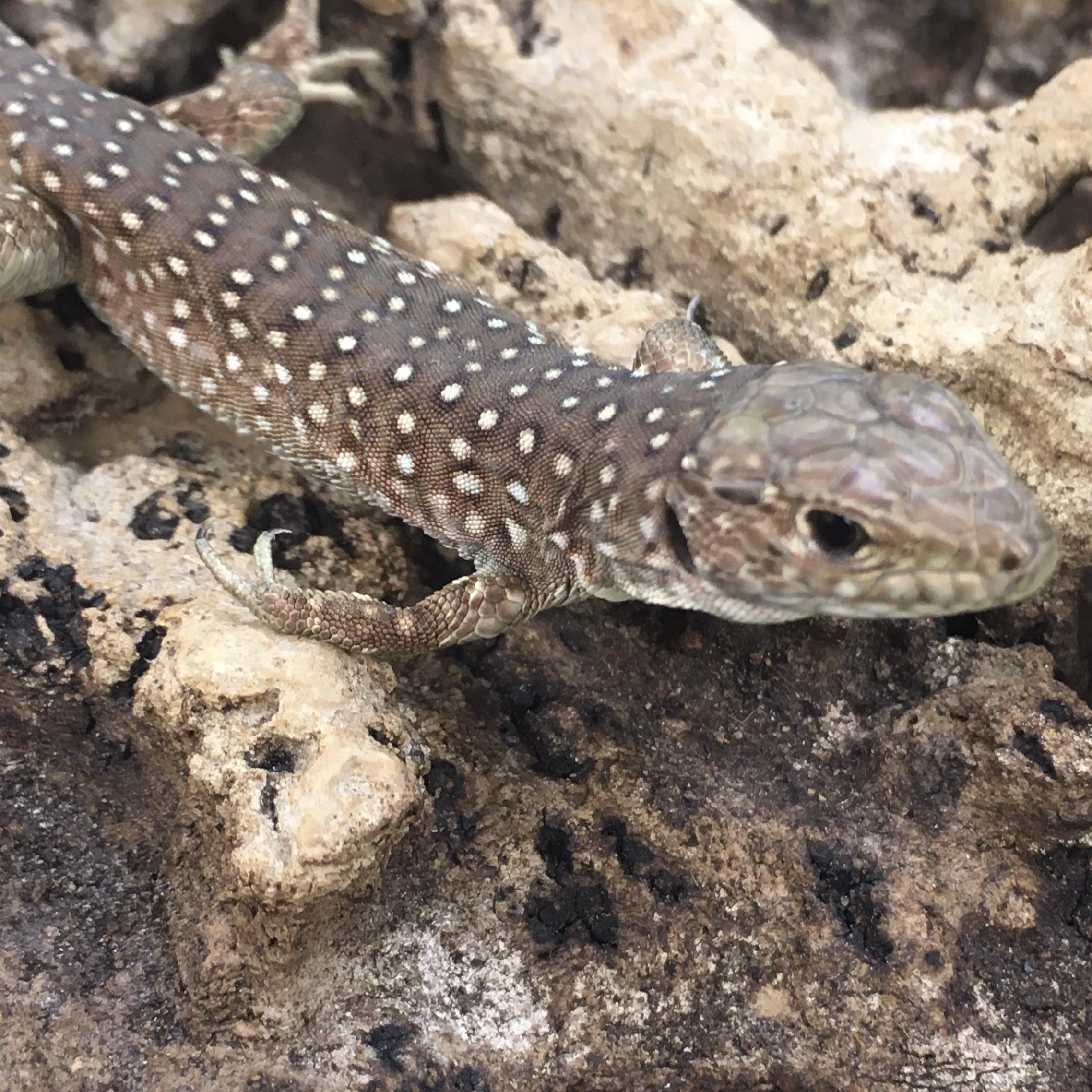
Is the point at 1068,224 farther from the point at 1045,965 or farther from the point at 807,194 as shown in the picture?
the point at 1045,965

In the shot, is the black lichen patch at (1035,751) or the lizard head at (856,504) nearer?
the lizard head at (856,504)

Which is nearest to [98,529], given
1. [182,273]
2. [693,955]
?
[182,273]

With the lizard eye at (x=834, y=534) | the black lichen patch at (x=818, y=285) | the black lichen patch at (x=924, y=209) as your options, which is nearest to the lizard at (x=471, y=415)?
the lizard eye at (x=834, y=534)

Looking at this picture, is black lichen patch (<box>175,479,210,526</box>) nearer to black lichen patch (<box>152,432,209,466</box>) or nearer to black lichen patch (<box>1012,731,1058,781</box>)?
black lichen patch (<box>152,432,209,466</box>)

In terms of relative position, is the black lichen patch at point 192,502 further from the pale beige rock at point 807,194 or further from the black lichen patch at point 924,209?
the black lichen patch at point 924,209

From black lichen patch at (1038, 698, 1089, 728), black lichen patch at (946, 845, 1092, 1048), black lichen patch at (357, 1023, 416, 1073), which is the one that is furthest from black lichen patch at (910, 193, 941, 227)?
black lichen patch at (357, 1023, 416, 1073)

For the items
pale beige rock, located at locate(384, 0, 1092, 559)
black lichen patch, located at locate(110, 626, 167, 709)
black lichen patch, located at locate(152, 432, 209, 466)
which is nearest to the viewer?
black lichen patch, located at locate(110, 626, 167, 709)

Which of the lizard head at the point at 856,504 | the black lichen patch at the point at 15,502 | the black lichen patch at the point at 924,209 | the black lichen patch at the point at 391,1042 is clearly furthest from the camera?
the black lichen patch at the point at 924,209
